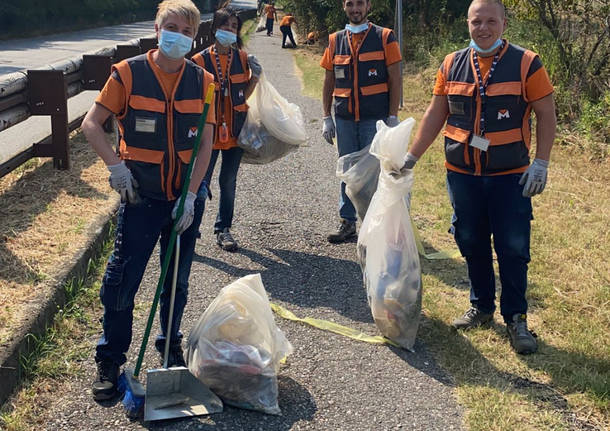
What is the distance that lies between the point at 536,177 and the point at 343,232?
2.36m

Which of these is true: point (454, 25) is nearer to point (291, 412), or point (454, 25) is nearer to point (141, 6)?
point (291, 412)

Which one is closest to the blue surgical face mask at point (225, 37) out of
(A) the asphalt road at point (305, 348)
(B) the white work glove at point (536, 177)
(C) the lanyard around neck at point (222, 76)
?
(C) the lanyard around neck at point (222, 76)

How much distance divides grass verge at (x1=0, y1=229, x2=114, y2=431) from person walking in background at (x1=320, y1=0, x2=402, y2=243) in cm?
224

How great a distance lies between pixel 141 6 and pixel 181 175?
176 feet

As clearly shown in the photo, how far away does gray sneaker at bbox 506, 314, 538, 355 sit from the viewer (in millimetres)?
4031

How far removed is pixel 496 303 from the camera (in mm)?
4801

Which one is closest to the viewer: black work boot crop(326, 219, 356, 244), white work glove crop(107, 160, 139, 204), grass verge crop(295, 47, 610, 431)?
white work glove crop(107, 160, 139, 204)

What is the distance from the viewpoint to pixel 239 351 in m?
3.45

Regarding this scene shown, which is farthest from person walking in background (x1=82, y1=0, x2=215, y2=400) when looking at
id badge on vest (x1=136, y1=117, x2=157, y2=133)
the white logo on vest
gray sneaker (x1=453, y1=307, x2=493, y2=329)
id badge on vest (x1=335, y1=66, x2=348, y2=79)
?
id badge on vest (x1=335, y1=66, x2=348, y2=79)

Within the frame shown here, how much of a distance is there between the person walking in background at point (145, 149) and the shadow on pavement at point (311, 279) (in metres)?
1.56

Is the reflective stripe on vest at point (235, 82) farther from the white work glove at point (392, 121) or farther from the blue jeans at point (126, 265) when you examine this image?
the blue jeans at point (126, 265)

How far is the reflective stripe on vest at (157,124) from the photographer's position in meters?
3.29

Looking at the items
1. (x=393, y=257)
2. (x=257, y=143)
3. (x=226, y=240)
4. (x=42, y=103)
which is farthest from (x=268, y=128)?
(x=42, y=103)

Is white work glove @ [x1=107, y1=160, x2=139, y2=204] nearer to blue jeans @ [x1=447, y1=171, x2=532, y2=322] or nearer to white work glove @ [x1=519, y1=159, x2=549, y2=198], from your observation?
blue jeans @ [x1=447, y1=171, x2=532, y2=322]
